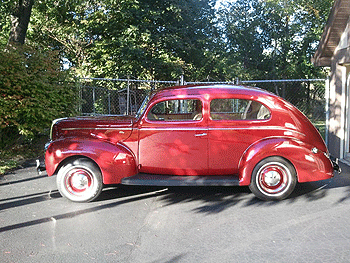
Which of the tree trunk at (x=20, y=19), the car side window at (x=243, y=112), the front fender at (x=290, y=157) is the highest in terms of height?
the tree trunk at (x=20, y=19)

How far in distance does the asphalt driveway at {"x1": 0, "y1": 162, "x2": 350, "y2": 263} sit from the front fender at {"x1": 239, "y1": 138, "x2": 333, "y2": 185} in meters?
0.43

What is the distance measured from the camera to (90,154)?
17.3 ft

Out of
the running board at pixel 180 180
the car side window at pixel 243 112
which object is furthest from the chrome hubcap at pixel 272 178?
the car side window at pixel 243 112

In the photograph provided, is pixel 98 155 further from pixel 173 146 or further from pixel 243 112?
pixel 243 112

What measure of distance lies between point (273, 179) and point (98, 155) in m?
2.75

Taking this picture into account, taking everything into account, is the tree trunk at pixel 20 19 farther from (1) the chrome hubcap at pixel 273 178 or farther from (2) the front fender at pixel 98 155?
(1) the chrome hubcap at pixel 273 178

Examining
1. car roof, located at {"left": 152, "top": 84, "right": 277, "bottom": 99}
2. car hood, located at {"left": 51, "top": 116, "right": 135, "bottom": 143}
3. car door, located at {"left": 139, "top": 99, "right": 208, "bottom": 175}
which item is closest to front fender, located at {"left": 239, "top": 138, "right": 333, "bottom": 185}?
car door, located at {"left": 139, "top": 99, "right": 208, "bottom": 175}

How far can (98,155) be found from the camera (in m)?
5.30

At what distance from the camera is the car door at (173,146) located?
5496mm

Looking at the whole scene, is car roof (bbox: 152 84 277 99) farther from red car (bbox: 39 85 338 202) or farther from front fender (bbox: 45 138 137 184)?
front fender (bbox: 45 138 137 184)

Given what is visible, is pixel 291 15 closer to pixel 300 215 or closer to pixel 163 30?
pixel 163 30

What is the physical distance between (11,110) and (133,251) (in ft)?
20.5

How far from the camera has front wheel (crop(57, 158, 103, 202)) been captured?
534cm

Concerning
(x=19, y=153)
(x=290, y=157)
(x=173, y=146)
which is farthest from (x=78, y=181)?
(x=19, y=153)
